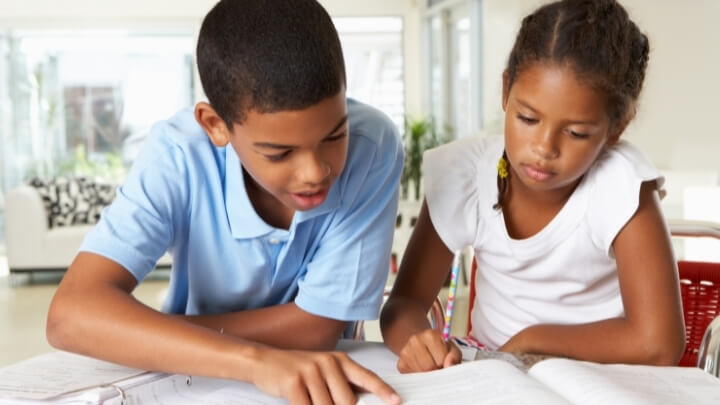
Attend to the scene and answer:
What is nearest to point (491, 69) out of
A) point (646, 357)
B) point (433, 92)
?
point (433, 92)

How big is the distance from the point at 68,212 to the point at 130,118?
87.3 inches

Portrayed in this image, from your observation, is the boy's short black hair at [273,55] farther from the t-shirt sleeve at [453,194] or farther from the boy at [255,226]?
the t-shirt sleeve at [453,194]

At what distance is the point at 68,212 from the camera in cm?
674

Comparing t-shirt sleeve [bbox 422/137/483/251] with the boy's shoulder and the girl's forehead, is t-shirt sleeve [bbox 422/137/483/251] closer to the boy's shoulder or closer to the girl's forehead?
the boy's shoulder

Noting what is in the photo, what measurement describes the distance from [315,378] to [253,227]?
1.08 ft

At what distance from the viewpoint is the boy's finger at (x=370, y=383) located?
2.54 ft

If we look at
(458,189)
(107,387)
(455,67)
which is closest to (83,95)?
(455,67)

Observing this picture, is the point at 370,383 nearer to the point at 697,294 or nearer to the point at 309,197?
the point at 309,197

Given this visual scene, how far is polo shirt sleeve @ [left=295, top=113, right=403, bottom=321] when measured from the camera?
1.11 m

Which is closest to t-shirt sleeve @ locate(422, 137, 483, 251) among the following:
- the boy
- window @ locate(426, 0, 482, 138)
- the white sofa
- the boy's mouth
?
the boy

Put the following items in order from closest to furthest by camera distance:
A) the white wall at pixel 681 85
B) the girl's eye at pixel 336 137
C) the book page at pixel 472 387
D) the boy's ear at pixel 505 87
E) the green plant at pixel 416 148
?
the book page at pixel 472 387 < the girl's eye at pixel 336 137 < the boy's ear at pixel 505 87 < the white wall at pixel 681 85 < the green plant at pixel 416 148

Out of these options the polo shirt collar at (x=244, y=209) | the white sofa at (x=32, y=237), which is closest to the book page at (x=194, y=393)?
the polo shirt collar at (x=244, y=209)

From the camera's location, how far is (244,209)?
1104 millimetres

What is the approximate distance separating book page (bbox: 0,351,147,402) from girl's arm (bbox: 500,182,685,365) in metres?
0.53
